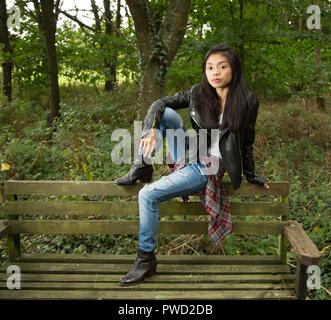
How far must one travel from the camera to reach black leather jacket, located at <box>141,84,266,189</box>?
2.43m

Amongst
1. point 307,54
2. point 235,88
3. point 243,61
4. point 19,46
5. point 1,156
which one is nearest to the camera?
point 235,88

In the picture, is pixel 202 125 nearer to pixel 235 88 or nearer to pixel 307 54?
pixel 235 88

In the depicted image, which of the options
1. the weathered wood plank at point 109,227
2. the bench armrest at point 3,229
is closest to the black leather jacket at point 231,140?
the weathered wood plank at point 109,227

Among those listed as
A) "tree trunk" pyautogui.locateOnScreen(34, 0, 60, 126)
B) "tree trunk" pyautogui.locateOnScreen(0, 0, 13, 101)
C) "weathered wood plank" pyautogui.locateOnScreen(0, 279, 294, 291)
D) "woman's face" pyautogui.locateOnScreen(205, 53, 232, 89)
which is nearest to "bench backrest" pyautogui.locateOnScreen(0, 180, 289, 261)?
"weathered wood plank" pyautogui.locateOnScreen(0, 279, 294, 291)

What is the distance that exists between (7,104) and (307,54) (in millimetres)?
6663

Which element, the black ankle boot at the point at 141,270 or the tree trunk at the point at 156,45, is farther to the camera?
the tree trunk at the point at 156,45

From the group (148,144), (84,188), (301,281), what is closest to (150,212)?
(148,144)

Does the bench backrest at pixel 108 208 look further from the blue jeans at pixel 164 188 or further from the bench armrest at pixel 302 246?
the blue jeans at pixel 164 188

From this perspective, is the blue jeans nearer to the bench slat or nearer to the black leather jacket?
the black leather jacket

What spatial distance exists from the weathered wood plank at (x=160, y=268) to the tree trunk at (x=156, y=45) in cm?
271

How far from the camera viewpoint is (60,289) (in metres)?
2.35

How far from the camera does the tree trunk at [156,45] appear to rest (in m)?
4.59

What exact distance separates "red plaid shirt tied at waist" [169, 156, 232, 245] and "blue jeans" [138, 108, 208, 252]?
6 cm

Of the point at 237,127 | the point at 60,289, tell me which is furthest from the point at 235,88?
the point at 60,289
